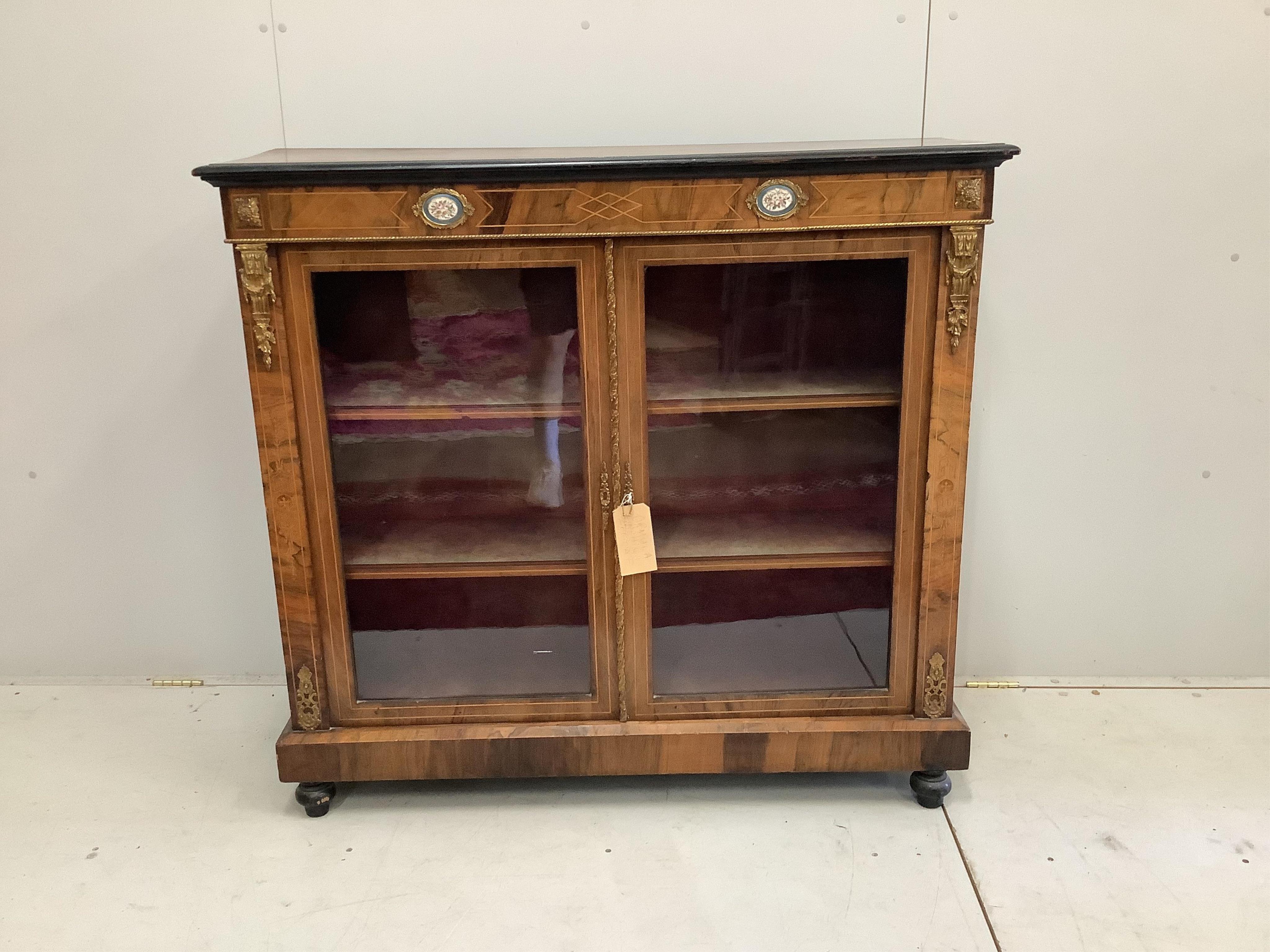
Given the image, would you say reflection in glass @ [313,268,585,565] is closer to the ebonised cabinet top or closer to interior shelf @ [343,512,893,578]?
interior shelf @ [343,512,893,578]

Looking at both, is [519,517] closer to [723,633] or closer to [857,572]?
[723,633]

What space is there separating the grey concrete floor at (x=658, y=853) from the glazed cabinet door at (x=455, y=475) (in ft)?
0.75

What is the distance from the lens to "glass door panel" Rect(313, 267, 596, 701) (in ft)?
5.22

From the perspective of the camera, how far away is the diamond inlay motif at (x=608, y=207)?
1.48 meters

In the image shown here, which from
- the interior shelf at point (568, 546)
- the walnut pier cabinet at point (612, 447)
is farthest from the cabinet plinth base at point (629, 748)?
the interior shelf at point (568, 546)

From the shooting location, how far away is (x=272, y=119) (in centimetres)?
193

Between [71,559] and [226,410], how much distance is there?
1.76 ft

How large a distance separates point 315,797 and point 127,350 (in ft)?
3.44

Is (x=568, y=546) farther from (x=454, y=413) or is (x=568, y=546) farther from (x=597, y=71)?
(x=597, y=71)

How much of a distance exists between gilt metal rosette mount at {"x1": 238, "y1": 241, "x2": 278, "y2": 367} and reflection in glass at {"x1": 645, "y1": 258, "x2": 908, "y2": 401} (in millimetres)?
606

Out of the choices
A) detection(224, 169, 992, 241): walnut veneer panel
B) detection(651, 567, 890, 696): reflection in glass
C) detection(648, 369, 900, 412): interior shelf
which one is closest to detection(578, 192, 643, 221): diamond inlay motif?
detection(224, 169, 992, 241): walnut veneer panel

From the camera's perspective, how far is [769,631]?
1.80 metres

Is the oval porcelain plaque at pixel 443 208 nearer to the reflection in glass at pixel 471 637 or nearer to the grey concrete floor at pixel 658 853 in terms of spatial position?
the reflection in glass at pixel 471 637

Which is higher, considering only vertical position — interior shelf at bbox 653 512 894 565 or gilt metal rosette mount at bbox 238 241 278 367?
gilt metal rosette mount at bbox 238 241 278 367
